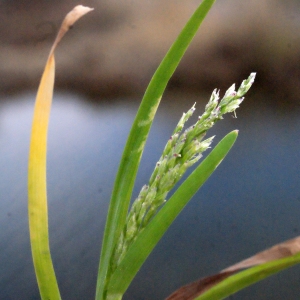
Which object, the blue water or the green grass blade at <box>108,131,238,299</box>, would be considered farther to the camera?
the blue water

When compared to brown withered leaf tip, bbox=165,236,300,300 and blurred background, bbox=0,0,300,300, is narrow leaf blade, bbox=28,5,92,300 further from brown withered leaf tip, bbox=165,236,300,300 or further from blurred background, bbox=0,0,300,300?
blurred background, bbox=0,0,300,300

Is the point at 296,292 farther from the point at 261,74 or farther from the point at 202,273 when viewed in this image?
the point at 261,74

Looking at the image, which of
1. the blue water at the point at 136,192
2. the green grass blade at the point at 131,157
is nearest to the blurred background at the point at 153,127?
the blue water at the point at 136,192

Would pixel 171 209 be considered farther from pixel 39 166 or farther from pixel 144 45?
pixel 144 45

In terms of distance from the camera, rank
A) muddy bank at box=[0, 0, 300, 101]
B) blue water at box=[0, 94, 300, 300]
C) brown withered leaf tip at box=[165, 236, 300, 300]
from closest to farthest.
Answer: brown withered leaf tip at box=[165, 236, 300, 300]
blue water at box=[0, 94, 300, 300]
muddy bank at box=[0, 0, 300, 101]

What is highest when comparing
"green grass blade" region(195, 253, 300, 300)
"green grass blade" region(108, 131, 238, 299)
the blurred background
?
the blurred background

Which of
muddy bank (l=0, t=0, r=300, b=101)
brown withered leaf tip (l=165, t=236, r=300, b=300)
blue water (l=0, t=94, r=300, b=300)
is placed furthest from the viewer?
muddy bank (l=0, t=0, r=300, b=101)

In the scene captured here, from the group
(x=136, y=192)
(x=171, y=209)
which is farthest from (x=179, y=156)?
(x=136, y=192)

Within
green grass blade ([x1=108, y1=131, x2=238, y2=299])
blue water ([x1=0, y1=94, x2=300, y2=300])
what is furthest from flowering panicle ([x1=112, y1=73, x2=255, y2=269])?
blue water ([x1=0, y1=94, x2=300, y2=300])
